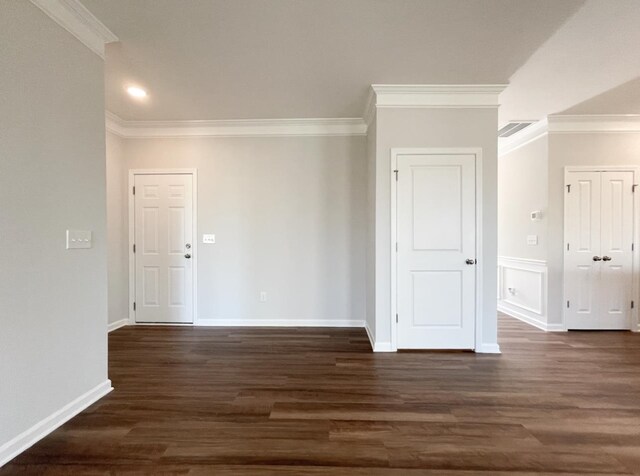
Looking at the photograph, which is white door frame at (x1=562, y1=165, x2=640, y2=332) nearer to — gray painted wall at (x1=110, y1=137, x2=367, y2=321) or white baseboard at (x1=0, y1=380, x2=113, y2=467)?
gray painted wall at (x1=110, y1=137, x2=367, y2=321)

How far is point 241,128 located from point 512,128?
12.6 ft

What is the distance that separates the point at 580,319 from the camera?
4098 mm

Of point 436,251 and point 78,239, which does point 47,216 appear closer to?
point 78,239

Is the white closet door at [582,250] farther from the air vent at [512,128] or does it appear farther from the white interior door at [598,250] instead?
the air vent at [512,128]

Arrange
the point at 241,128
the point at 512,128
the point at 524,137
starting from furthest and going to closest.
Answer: the point at 524,137, the point at 512,128, the point at 241,128

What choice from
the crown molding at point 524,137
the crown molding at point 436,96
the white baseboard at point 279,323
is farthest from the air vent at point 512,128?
the white baseboard at point 279,323

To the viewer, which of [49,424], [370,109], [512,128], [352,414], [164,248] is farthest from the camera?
[512,128]

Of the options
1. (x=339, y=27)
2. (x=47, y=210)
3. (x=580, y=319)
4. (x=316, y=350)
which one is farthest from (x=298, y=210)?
(x=580, y=319)

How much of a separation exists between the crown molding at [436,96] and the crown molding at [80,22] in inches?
91.7

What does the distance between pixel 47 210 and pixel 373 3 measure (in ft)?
8.15

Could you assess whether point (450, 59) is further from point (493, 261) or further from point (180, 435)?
point (180, 435)

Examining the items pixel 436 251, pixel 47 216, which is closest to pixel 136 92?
pixel 47 216

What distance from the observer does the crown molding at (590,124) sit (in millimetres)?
4047

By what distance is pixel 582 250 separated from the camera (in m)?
4.10
